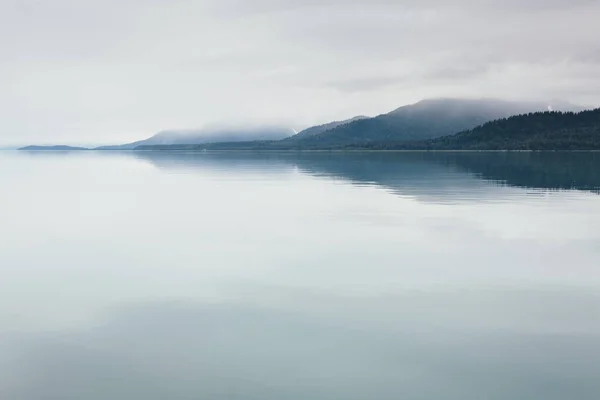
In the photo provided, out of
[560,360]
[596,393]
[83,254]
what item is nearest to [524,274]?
[560,360]

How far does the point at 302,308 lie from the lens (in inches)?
671

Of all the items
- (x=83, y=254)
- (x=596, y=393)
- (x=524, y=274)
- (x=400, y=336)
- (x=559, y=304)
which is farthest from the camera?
(x=83, y=254)

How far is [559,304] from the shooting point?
57.1 feet

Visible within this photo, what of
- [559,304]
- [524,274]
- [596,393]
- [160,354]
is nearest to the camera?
[596,393]

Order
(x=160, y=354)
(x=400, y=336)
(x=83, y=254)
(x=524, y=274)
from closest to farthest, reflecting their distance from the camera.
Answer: (x=160, y=354), (x=400, y=336), (x=524, y=274), (x=83, y=254)

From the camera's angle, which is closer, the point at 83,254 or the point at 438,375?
the point at 438,375

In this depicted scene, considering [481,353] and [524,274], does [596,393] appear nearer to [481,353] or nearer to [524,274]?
[481,353]

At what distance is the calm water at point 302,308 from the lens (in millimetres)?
11930

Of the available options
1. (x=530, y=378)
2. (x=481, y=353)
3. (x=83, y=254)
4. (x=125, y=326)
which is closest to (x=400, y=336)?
(x=481, y=353)

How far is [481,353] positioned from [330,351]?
136 inches

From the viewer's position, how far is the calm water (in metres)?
11.9

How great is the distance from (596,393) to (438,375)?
296cm

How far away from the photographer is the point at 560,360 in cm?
1295

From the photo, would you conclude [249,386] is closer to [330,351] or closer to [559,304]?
[330,351]
